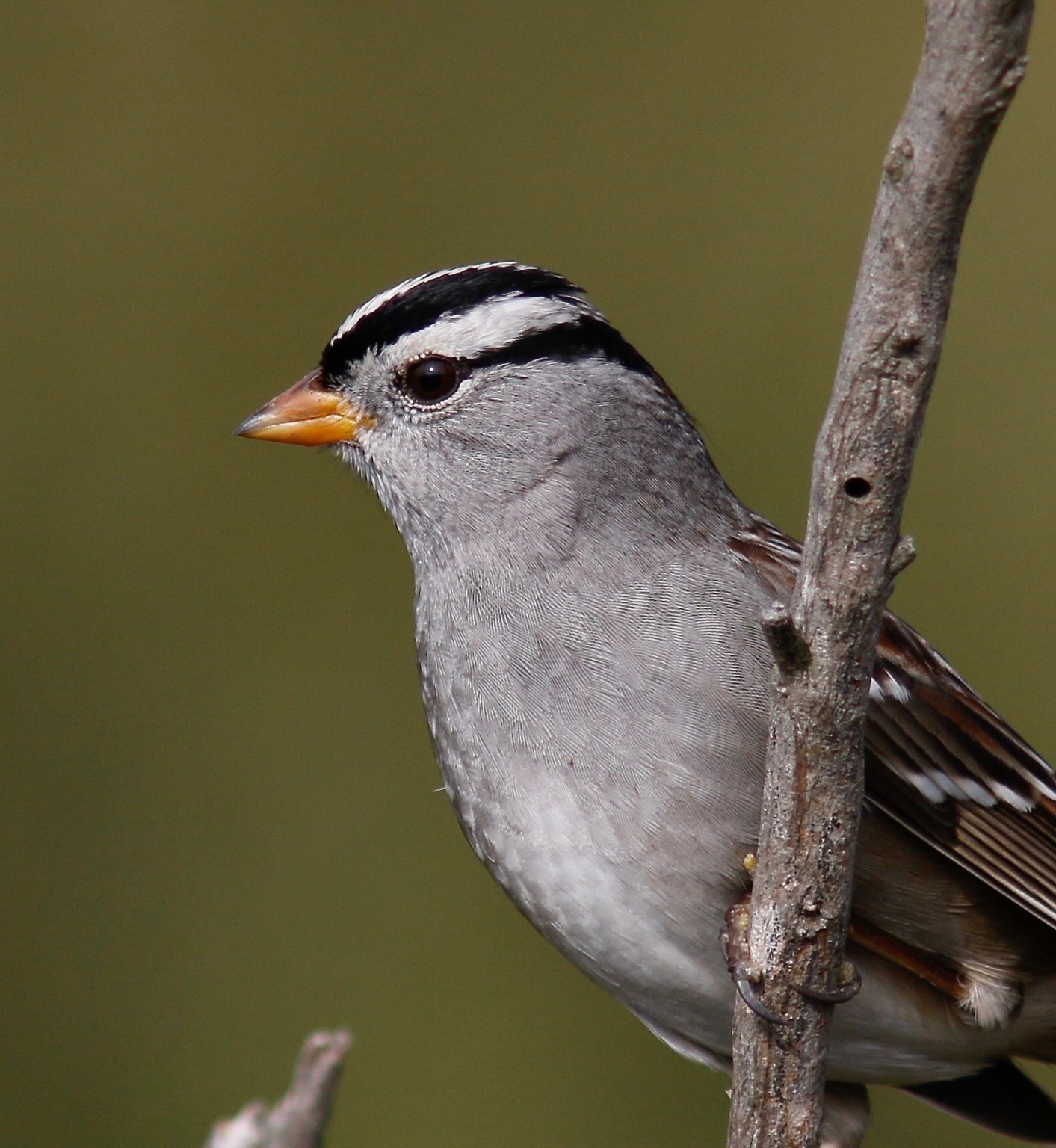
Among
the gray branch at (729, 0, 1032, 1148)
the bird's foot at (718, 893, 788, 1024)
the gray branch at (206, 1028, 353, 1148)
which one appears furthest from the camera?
the bird's foot at (718, 893, 788, 1024)

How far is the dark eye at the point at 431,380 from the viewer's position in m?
1.97

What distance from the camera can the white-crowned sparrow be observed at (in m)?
1.68

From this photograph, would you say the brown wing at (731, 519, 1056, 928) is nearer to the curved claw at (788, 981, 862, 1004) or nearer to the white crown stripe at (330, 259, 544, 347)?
the curved claw at (788, 981, 862, 1004)

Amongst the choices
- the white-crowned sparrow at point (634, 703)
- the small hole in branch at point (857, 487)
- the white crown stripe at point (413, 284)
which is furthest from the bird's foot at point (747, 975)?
the white crown stripe at point (413, 284)

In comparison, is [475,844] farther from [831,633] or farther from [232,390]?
[232,390]

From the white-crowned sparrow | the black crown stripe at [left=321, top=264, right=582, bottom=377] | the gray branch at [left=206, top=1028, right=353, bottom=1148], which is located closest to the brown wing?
the white-crowned sparrow

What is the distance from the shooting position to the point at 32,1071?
2.93 m

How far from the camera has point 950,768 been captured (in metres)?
1.83

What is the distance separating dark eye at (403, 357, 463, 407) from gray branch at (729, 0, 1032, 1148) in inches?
32.6

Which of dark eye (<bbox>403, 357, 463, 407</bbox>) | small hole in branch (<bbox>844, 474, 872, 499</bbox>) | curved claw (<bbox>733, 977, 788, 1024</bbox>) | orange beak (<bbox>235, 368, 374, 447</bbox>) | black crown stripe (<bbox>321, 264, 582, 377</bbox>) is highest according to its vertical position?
black crown stripe (<bbox>321, 264, 582, 377</bbox>)


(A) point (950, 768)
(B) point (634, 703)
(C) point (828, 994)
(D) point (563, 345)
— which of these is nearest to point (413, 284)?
(D) point (563, 345)

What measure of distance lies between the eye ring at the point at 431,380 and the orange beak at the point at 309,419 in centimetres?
8

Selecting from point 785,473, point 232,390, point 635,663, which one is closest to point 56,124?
point 232,390

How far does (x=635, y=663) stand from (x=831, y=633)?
481 mm
